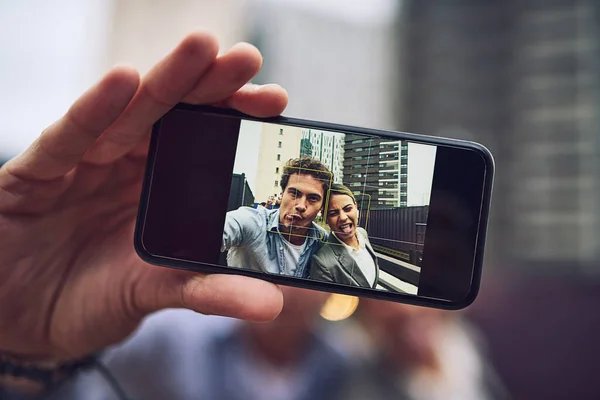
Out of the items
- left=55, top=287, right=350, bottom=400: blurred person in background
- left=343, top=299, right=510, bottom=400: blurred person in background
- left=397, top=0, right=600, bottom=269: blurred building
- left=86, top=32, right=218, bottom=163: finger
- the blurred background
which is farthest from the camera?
left=397, top=0, right=600, bottom=269: blurred building

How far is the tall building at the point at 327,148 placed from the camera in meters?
0.30

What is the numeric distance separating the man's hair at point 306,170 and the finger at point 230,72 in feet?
0.21

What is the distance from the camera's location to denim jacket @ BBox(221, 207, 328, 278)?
0.99ft

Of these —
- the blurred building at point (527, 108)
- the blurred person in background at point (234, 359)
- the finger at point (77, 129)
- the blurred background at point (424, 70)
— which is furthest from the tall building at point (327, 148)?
the blurred building at point (527, 108)

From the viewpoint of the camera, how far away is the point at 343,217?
0.99 ft

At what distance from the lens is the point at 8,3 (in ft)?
4.85

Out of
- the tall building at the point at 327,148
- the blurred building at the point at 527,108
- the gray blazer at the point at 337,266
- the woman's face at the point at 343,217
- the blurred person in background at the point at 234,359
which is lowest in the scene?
the blurred person in background at the point at 234,359

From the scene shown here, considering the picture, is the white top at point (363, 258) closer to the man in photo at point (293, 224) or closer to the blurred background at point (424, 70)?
the man in photo at point (293, 224)

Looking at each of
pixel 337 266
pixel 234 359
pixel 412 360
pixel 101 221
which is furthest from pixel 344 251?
pixel 412 360

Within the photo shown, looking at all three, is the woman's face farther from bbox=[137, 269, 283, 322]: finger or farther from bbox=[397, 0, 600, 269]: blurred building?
bbox=[397, 0, 600, 269]: blurred building

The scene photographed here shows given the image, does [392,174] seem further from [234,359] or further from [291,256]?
[234,359]

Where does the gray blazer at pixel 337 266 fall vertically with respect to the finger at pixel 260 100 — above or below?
below

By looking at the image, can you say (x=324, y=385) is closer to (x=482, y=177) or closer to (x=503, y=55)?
(x=482, y=177)

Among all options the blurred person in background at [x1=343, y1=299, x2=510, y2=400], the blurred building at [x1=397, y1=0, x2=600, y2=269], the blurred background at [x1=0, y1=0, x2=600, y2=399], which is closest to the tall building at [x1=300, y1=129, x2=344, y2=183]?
the blurred person in background at [x1=343, y1=299, x2=510, y2=400]
